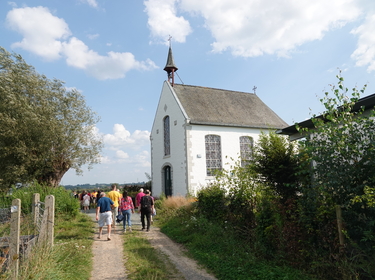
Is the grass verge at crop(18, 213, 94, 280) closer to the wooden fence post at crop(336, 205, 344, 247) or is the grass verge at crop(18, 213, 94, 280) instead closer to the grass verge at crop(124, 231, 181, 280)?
the grass verge at crop(124, 231, 181, 280)

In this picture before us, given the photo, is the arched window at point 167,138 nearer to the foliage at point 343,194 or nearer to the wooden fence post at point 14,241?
the foliage at point 343,194

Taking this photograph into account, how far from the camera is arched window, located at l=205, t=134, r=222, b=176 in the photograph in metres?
19.6

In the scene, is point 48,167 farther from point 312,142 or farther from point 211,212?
point 312,142

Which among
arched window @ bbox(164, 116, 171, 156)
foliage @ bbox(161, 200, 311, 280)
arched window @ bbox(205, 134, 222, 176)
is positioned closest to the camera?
foliage @ bbox(161, 200, 311, 280)

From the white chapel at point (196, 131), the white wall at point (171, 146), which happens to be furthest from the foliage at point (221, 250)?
the white wall at point (171, 146)

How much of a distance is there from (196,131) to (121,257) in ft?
42.3

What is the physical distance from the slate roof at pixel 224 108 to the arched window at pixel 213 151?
108 centimetres

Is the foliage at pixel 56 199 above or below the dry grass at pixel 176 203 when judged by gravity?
above

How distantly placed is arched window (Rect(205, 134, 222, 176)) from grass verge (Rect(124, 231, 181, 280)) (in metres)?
11.1

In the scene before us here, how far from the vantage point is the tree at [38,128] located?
1566 cm

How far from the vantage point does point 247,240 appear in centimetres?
773

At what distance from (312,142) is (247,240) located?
344 cm

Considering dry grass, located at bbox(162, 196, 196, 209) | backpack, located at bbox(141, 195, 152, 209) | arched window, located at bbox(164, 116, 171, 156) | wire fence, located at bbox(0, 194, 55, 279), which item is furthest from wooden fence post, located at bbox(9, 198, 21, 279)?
arched window, located at bbox(164, 116, 171, 156)

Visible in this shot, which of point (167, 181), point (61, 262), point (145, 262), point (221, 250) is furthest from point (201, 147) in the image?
point (61, 262)
